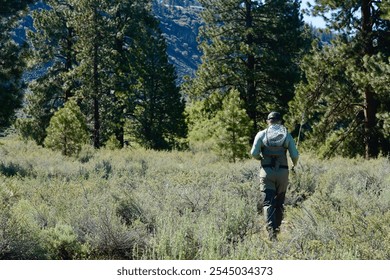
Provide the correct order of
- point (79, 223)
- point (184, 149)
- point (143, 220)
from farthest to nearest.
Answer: point (184, 149), point (143, 220), point (79, 223)

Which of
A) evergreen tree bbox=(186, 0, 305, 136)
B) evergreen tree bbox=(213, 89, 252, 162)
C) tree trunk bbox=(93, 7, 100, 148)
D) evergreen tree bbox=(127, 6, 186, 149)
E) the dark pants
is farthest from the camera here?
tree trunk bbox=(93, 7, 100, 148)

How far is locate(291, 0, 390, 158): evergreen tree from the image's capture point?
55.9 feet

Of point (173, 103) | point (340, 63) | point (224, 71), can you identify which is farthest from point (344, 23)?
point (173, 103)

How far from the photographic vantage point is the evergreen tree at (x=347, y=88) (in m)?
17.0

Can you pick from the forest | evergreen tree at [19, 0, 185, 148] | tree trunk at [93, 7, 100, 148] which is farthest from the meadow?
tree trunk at [93, 7, 100, 148]

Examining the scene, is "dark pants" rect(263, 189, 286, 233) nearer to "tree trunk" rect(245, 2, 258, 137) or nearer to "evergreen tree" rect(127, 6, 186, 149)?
"tree trunk" rect(245, 2, 258, 137)

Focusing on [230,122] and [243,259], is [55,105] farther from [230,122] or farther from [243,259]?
[243,259]

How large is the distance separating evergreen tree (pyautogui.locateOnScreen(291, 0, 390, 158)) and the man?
1072 centimetres

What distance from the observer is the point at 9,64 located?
16.7 metres

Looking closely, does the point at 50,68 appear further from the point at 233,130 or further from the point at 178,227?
the point at 178,227

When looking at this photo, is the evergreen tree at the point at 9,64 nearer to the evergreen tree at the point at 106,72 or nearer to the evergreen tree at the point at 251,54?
the evergreen tree at the point at 106,72

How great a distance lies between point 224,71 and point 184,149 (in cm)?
566

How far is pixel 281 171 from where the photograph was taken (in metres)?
6.73

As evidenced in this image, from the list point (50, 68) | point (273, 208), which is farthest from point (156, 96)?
point (273, 208)
